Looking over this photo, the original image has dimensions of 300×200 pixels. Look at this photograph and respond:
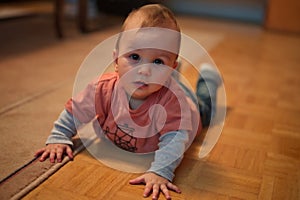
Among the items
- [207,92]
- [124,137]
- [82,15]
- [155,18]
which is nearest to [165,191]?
Result: [124,137]

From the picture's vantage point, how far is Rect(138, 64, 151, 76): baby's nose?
0.73 metres

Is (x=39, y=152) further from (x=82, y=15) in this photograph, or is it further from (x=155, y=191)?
(x=82, y=15)

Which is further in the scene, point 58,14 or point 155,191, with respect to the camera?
point 58,14

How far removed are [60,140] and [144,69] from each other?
24 cm

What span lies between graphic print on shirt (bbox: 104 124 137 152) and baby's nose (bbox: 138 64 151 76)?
131 millimetres

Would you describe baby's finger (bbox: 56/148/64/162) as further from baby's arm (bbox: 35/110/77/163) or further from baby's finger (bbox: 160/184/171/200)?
baby's finger (bbox: 160/184/171/200)

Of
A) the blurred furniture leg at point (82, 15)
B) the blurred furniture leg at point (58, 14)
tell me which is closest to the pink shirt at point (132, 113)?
the blurred furniture leg at point (58, 14)

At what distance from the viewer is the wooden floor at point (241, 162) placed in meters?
0.71

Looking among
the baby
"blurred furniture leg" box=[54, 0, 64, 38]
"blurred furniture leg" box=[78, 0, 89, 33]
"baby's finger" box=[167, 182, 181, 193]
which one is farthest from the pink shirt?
"blurred furniture leg" box=[78, 0, 89, 33]

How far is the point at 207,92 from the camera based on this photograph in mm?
1077

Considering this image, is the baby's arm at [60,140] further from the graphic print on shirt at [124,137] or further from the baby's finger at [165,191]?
the baby's finger at [165,191]

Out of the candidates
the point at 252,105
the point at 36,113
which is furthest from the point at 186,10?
the point at 36,113

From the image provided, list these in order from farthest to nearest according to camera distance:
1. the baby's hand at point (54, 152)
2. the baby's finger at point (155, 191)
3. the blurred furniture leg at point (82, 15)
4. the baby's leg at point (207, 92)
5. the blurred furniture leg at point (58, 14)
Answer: the blurred furniture leg at point (82, 15) → the blurred furniture leg at point (58, 14) → the baby's leg at point (207, 92) → the baby's hand at point (54, 152) → the baby's finger at point (155, 191)

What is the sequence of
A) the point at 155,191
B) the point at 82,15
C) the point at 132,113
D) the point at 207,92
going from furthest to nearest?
the point at 82,15
the point at 207,92
the point at 132,113
the point at 155,191
